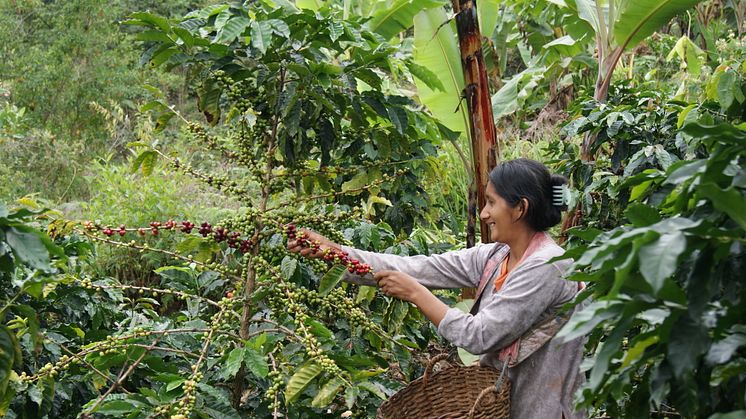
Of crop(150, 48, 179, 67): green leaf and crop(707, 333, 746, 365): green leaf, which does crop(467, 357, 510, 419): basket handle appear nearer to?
crop(707, 333, 746, 365): green leaf

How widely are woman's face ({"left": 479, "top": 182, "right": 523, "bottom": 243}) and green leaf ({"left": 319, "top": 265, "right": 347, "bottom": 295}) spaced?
1.69 ft

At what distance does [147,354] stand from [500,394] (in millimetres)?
1081

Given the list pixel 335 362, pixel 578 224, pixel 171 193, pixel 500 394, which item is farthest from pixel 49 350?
pixel 171 193

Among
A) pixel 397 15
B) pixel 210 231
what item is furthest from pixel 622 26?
pixel 210 231

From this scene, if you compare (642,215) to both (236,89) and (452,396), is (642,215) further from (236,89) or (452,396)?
(236,89)

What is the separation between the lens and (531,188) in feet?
8.73

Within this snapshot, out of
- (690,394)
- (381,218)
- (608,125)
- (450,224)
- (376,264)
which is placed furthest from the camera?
(450,224)

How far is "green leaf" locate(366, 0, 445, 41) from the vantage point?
4.63 meters

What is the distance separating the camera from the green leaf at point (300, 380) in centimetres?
231

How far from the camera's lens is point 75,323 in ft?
9.90

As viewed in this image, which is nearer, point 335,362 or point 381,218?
point 335,362

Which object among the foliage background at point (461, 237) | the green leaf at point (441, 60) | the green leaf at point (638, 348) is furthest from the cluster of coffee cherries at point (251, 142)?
the green leaf at point (441, 60)

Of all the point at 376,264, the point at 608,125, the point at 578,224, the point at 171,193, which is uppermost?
the point at 608,125

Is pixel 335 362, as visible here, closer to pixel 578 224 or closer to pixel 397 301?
pixel 397 301
